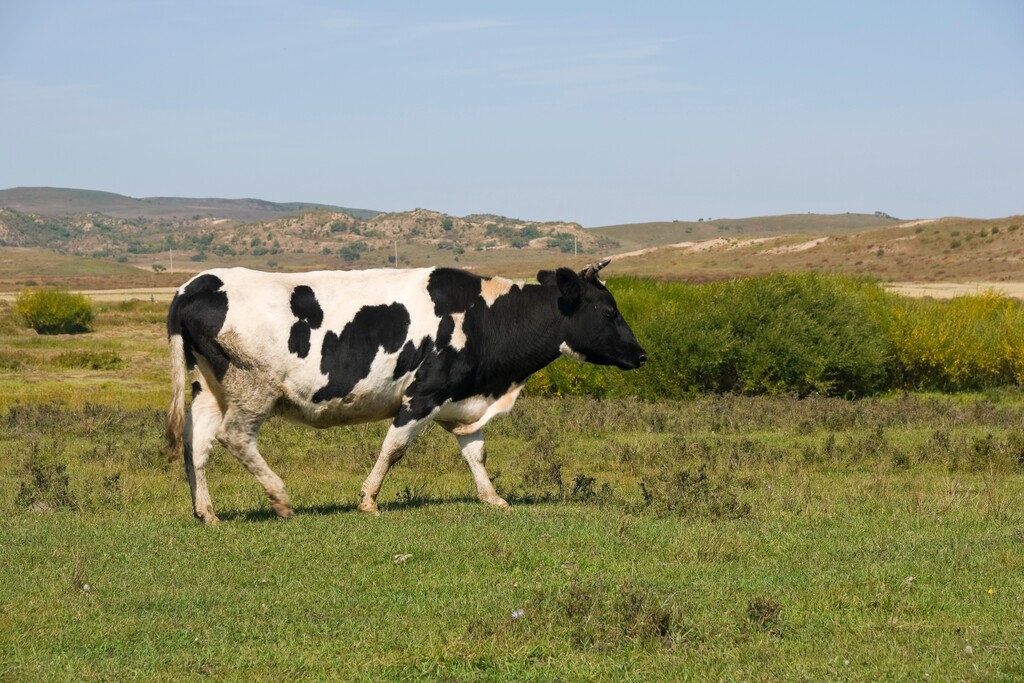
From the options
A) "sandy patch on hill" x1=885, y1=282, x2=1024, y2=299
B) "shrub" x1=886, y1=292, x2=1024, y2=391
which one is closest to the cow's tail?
"shrub" x1=886, y1=292, x2=1024, y2=391

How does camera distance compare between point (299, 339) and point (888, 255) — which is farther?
point (888, 255)

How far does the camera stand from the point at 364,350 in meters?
11.1

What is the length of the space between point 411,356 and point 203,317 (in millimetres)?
1932

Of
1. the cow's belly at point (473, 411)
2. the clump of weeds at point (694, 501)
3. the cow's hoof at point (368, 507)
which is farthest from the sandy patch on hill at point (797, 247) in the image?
the cow's hoof at point (368, 507)

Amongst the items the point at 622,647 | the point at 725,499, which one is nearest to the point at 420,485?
the point at 725,499

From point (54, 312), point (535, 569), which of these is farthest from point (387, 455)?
point (54, 312)

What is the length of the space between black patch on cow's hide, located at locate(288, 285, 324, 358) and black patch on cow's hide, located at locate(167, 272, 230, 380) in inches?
23.9

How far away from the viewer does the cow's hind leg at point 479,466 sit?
11.8m

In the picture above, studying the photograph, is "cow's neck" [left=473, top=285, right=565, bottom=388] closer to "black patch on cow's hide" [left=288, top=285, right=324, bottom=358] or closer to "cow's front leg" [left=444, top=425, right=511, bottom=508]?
"cow's front leg" [left=444, top=425, right=511, bottom=508]

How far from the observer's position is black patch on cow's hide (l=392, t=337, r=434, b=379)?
1130 centimetres

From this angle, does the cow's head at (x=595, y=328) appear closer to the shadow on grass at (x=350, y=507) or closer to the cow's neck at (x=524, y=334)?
the cow's neck at (x=524, y=334)

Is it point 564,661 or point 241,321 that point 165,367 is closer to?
point 241,321

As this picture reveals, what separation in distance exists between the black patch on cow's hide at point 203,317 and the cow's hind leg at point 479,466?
255cm

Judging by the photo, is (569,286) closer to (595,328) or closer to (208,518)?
(595,328)
